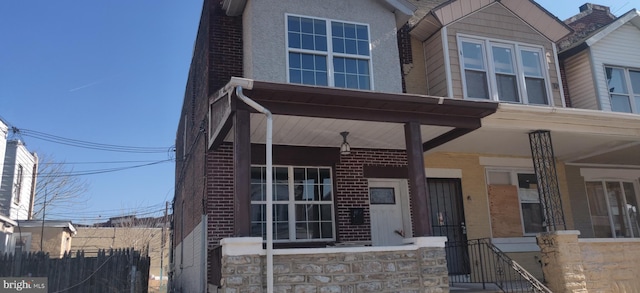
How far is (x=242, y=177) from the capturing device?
7145 mm

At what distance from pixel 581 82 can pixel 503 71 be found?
2.78 meters

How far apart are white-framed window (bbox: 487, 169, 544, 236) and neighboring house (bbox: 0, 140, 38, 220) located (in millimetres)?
18560

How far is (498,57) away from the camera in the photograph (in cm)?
1156

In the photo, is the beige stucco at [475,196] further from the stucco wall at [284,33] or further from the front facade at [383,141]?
the stucco wall at [284,33]

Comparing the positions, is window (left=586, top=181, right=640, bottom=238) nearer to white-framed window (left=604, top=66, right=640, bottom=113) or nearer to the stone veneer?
white-framed window (left=604, top=66, right=640, bottom=113)

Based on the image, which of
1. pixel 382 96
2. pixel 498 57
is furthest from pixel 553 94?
pixel 382 96

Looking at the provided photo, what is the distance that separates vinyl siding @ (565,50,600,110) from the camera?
12.5 meters

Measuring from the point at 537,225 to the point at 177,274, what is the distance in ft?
34.4

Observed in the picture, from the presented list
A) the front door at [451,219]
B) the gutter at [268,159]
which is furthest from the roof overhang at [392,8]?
the front door at [451,219]

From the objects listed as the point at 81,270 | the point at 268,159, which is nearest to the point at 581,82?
the point at 268,159

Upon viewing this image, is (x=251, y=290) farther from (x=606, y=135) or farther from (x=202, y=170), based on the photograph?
(x=606, y=135)

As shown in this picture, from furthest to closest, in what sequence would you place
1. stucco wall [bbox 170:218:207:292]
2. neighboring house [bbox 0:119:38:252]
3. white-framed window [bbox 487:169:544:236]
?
neighboring house [bbox 0:119:38:252] < white-framed window [bbox 487:169:544:236] < stucco wall [bbox 170:218:207:292]

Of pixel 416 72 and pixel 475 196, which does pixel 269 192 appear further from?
pixel 475 196

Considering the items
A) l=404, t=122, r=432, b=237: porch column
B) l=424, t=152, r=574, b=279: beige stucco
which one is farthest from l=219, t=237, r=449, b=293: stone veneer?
l=424, t=152, r=574, b=279: beige stucco
